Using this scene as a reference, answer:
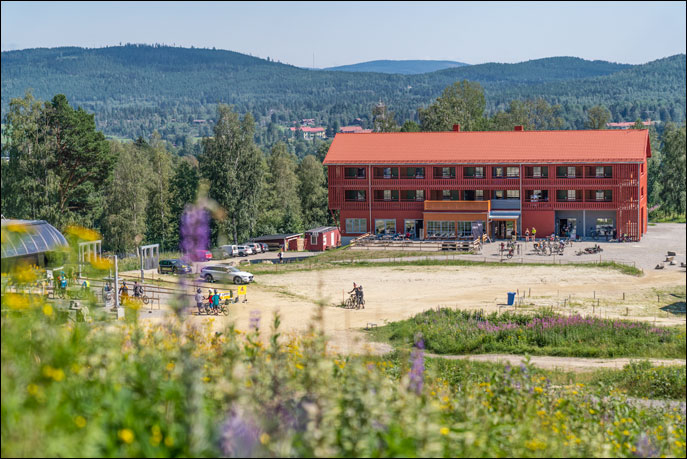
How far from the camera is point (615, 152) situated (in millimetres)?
66500

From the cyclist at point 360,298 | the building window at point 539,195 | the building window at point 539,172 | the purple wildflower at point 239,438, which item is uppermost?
the building window at point 539,172

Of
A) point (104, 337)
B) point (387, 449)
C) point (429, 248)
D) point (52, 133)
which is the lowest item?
point (429, 248)

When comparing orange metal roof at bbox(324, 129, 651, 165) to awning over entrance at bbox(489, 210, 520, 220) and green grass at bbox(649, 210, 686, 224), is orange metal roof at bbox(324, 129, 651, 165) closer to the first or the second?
awning over entrance at bbox(489, 210, 520, 220)

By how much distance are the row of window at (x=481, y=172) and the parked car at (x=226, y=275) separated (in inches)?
1023

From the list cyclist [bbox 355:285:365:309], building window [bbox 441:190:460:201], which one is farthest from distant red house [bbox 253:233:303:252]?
cyclist [bbox 355:285:365:309]

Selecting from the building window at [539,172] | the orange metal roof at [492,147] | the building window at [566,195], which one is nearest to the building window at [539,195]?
the building window at [566,195]

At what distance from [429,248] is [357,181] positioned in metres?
11.8

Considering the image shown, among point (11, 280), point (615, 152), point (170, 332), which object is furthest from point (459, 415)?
point (615, 152)

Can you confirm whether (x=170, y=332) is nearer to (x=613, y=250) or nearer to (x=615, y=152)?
(x=613, y=250)

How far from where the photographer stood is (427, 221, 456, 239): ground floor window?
67.3 m

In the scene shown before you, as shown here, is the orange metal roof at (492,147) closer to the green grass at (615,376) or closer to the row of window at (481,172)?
the row of window at (481,172)

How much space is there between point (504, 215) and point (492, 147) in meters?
7.48

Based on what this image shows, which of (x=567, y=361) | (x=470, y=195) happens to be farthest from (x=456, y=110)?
(x=567, y=361)

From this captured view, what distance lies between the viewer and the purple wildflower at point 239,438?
754 cm
